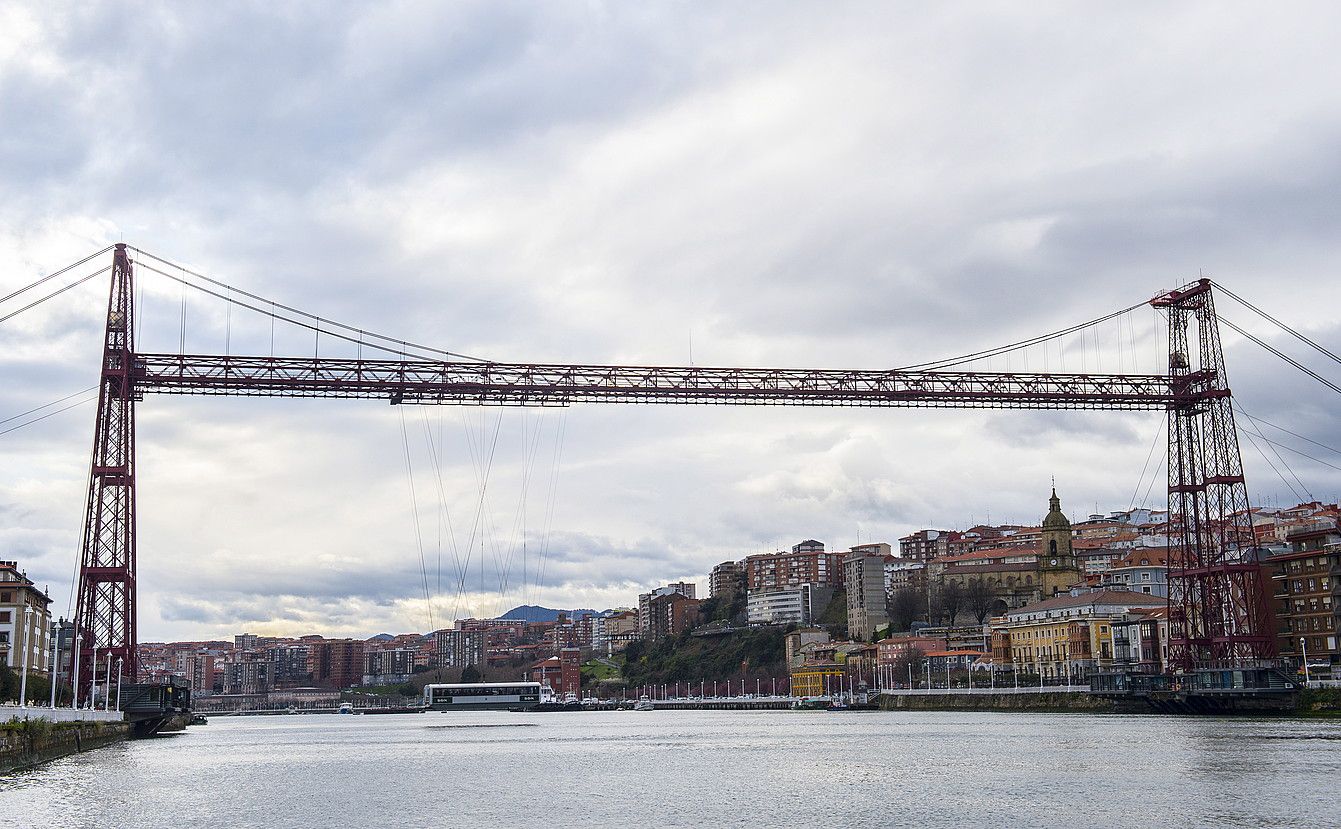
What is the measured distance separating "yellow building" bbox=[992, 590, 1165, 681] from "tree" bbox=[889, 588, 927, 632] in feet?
92.2

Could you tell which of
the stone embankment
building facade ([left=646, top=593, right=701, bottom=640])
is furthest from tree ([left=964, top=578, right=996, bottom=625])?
building facade ([left=646, top=593, right=701, bottom=640])

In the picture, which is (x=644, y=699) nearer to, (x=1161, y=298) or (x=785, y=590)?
(x=785, y=590)

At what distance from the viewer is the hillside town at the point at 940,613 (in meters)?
61.3

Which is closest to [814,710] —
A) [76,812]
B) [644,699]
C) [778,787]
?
[644,699]

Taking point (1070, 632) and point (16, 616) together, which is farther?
point (1070, 632)

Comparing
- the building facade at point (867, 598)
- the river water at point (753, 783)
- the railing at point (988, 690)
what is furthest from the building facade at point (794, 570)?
the river water at point (753, 783)

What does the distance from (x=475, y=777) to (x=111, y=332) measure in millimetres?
21456

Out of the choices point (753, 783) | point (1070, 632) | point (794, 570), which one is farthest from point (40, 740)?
point (794, 570)

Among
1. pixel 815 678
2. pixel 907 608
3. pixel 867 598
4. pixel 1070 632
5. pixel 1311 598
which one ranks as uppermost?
pixel 867 598

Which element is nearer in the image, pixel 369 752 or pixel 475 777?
pixel 475 777

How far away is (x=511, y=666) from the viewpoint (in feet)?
621

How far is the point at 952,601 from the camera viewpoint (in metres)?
115

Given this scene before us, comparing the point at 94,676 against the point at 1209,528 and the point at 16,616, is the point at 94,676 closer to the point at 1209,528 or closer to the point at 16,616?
the point at 16,616

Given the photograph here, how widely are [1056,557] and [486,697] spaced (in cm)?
5453
